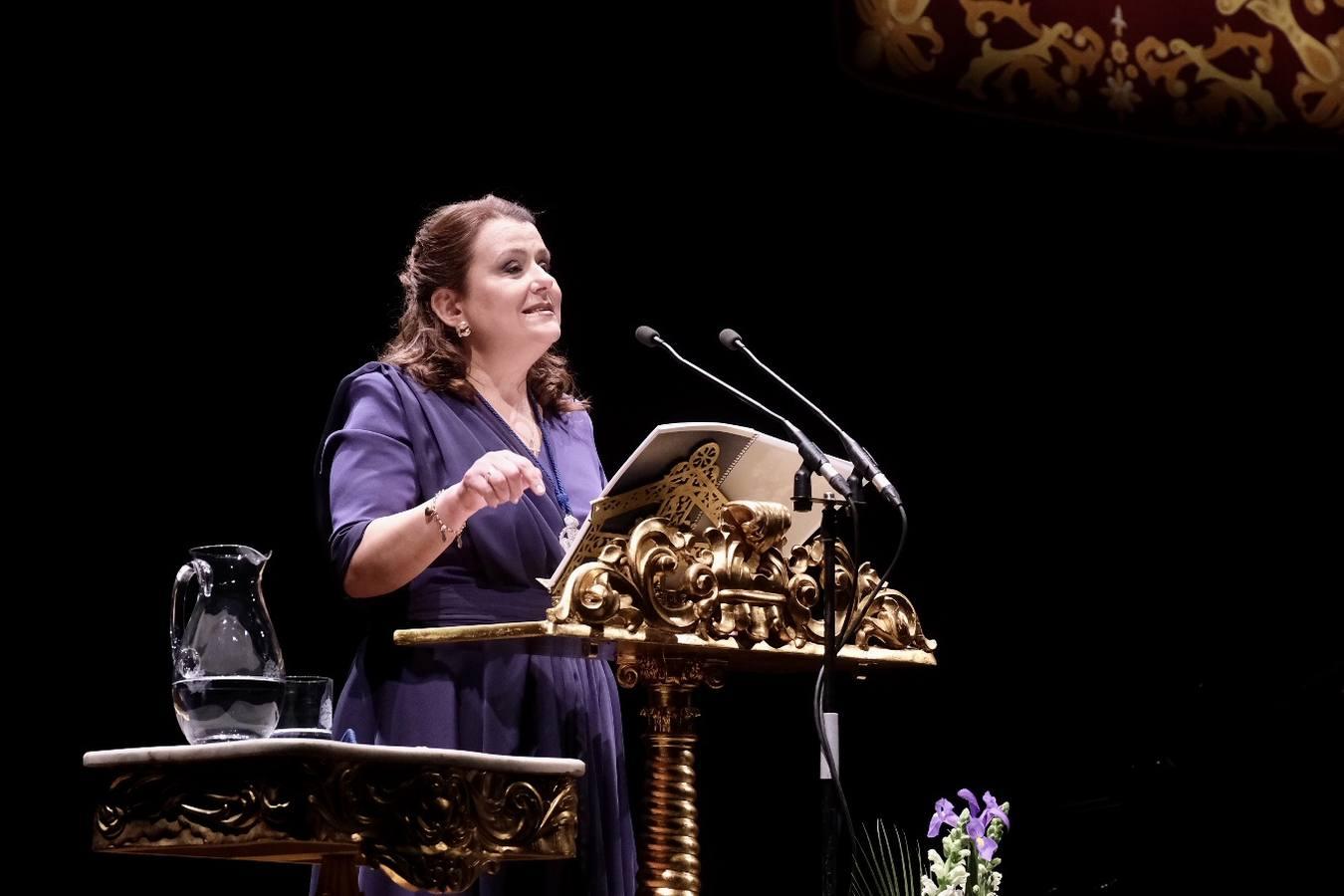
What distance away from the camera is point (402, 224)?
3209mm

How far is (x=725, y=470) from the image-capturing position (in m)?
2.12

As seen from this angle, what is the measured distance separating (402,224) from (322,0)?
0.45 meters

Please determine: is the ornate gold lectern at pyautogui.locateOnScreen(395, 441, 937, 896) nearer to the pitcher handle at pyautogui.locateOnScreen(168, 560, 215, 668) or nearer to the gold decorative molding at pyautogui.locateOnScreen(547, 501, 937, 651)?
the gold decorative molding at pyautogui.locateOnScreen(547, 501, 937, 651)

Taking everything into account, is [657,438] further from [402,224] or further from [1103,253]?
[1103,253]

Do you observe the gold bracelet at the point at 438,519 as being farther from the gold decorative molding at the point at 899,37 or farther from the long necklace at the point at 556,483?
the gold decorative molding at the point at 899,37

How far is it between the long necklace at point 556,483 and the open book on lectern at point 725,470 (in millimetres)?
168

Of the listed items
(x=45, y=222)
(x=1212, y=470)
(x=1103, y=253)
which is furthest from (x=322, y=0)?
(x=1212, y=470)

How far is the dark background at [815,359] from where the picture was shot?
2.89m

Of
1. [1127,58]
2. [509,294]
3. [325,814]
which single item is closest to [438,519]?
[509,294]

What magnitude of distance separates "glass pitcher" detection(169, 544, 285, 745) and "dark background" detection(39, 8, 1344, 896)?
1091mm

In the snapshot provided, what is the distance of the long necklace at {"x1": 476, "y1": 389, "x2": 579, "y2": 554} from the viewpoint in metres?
2.27

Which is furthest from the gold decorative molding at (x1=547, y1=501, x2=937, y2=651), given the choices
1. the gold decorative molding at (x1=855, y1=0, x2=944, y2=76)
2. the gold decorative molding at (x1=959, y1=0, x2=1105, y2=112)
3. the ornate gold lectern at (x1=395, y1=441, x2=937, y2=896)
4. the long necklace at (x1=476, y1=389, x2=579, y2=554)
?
the gold decorative molding at (x1=959, y1=0, x2=1105, y2=112)

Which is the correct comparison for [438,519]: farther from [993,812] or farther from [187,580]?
[993,812]

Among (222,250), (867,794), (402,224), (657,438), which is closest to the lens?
(657,438)
